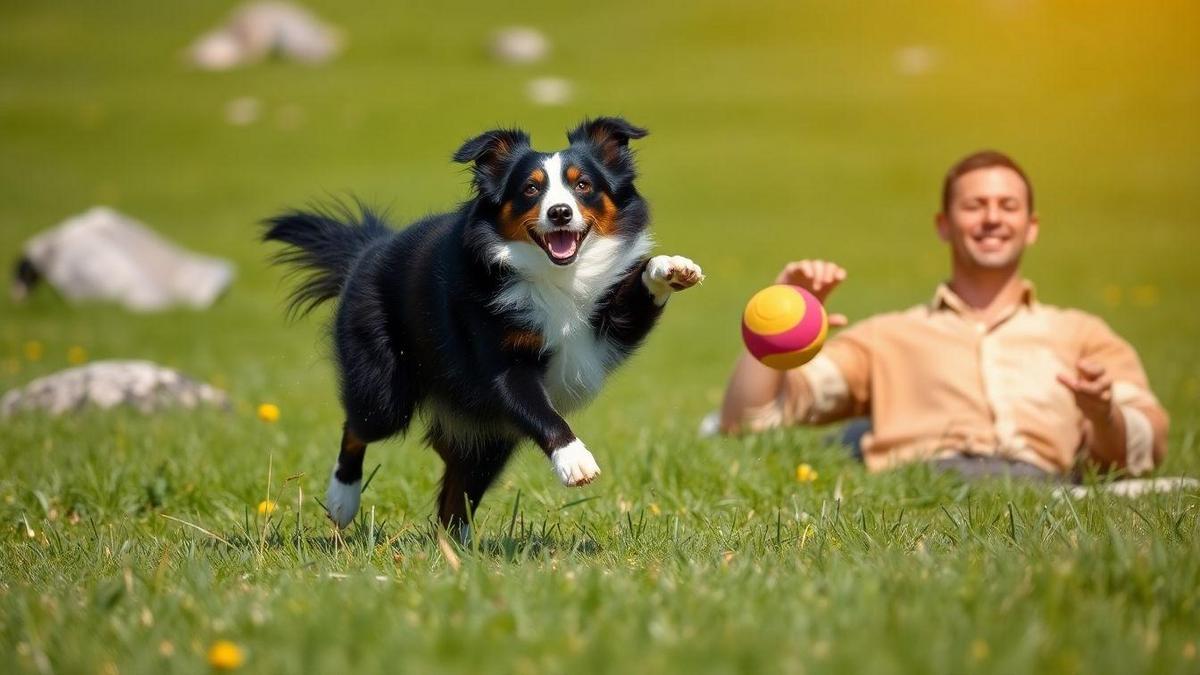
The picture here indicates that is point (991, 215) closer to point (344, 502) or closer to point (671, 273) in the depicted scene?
point (671, 273)

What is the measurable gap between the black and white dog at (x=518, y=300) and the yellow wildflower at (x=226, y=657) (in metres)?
1.42

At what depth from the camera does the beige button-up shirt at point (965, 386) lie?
18.9ft

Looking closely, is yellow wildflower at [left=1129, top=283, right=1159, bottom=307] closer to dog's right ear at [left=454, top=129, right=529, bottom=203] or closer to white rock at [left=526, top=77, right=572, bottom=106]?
dog's right ear at [left=454, top=129, right=529, bottom=203]

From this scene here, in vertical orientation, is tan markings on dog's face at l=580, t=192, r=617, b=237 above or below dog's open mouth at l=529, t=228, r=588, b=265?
above

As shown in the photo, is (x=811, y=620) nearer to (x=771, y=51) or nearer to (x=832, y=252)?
(x=832, y=252)

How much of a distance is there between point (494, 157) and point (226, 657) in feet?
7.34

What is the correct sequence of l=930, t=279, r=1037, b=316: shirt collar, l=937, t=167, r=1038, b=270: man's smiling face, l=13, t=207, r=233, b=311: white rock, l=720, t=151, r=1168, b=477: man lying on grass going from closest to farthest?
l=720, t=151, r=1168, b=477: man lying on grass, l=937, t=167, r=1038, b=270: man's smiling face, l=930, t=279, r=1037, b=316: shirt collar, l=13, t=207, r=233, b=311: white rock

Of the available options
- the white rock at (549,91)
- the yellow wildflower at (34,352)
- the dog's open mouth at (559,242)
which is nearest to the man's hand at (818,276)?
the dog's open mouth at (559,242)

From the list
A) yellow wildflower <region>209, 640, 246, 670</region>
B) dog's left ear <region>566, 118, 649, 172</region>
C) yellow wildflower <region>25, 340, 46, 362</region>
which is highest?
dog's left ear <region>566, 118, 649, 172</region>

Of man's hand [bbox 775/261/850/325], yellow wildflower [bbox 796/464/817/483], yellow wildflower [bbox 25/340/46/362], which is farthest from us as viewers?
yellow wildflower [bbox 25/340/46/362]

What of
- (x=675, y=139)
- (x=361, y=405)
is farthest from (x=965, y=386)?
(x=675, y=139)

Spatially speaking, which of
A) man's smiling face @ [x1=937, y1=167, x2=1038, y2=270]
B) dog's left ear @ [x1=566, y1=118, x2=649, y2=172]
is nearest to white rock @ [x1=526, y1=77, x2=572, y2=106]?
man's smiling face @ [x1=937, y1=167, x2=1038, y2=270]

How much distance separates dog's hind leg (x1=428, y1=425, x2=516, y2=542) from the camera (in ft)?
15.8

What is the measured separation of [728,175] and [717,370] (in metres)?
13.6
